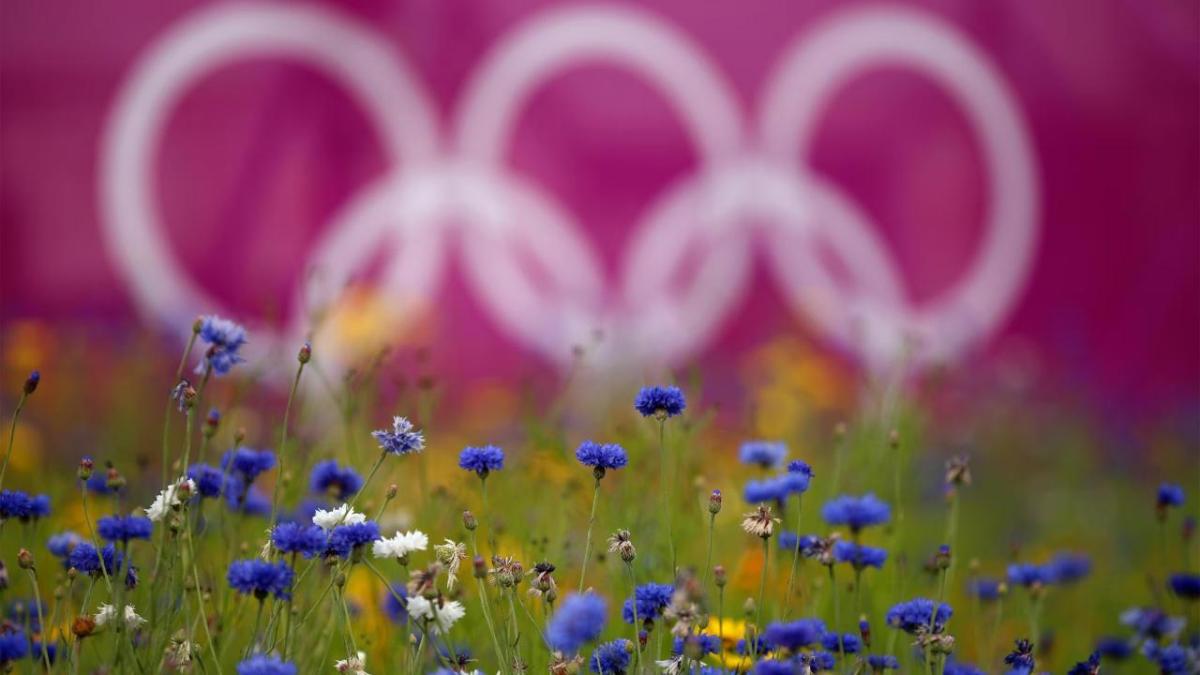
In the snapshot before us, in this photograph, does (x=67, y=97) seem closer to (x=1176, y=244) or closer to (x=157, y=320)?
(x=157, y=320)

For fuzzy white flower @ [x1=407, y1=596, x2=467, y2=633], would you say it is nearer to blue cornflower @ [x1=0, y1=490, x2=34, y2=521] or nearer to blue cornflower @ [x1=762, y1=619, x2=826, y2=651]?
blue cornflower @ [x1=762, y1=619, x2=826, y2=651]

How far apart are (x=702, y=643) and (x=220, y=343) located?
658 millimetres

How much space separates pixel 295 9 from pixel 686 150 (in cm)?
167

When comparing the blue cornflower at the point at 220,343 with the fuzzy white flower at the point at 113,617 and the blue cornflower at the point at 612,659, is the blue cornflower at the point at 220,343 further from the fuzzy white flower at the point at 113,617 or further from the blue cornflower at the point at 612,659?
the blue cornflower at the point at 612,659

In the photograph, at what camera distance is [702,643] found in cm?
142

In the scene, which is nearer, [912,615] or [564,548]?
[912,615]

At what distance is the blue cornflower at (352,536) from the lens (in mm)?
1431

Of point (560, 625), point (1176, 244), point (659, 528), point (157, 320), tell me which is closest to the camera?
point (560, 625)

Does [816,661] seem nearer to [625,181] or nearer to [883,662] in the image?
[883,662]

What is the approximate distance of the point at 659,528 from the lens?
7.43 feet

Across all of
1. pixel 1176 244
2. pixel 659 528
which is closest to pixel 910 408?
pixel 659 528

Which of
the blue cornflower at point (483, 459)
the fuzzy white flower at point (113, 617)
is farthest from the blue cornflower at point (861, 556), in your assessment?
the fuzzy white flower at point (113, 617)

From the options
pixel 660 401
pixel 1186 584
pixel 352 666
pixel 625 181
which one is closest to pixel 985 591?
pixel 1186 584

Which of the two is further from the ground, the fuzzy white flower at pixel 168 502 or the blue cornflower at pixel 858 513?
the blue cornflower at pixel 858 513
